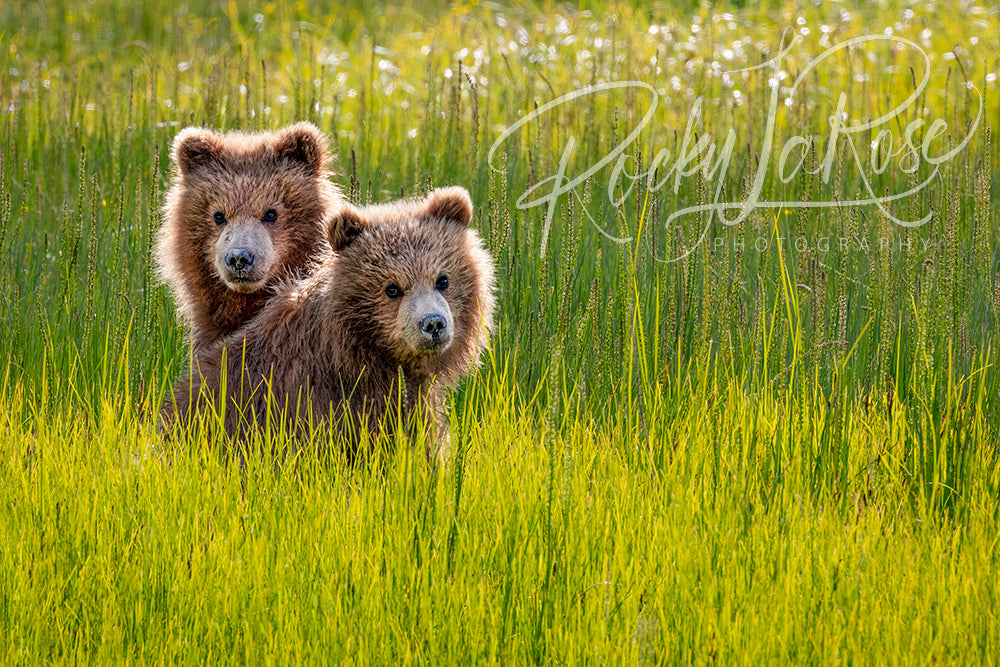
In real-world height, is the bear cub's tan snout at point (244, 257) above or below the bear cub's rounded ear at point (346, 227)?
below

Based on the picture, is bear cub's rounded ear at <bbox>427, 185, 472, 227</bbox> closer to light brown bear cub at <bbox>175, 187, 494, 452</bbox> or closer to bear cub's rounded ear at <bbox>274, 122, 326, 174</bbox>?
light brown bear cub at <bbox>175, 187, 494, 452</bbox>

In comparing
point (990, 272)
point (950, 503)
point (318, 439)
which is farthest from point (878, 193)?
point (318, 439)

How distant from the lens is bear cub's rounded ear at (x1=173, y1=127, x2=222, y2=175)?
16.6ft

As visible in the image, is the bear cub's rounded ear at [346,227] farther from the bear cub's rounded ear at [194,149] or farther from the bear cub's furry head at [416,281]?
the bear cub's rounded ear at [194,149]

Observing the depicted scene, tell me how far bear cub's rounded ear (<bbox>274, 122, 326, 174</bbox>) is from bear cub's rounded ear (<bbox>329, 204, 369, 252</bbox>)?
94 centimetres

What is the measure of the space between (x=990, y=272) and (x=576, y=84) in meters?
4.63

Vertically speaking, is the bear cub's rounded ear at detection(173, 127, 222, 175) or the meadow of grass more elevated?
the bear cub's rounded ear at detection(173, 127, 222, 175)

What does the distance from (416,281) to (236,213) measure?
1164mm

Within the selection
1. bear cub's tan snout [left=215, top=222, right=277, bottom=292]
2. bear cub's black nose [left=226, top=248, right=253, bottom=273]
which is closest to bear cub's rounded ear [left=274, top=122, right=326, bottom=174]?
bear cub's tan snout [left=215, top=222, right=277, bottom=292]

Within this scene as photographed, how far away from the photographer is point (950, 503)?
404 cm

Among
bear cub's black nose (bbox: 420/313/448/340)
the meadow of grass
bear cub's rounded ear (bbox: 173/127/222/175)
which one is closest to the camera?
the meadow of grass

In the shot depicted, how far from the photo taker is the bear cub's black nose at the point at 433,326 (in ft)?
13.1

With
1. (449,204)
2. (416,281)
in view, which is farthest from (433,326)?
(449,204)

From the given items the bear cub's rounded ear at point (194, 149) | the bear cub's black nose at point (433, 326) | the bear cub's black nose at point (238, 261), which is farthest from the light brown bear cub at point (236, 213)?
the bear cub's black nose at point (433, 326)
